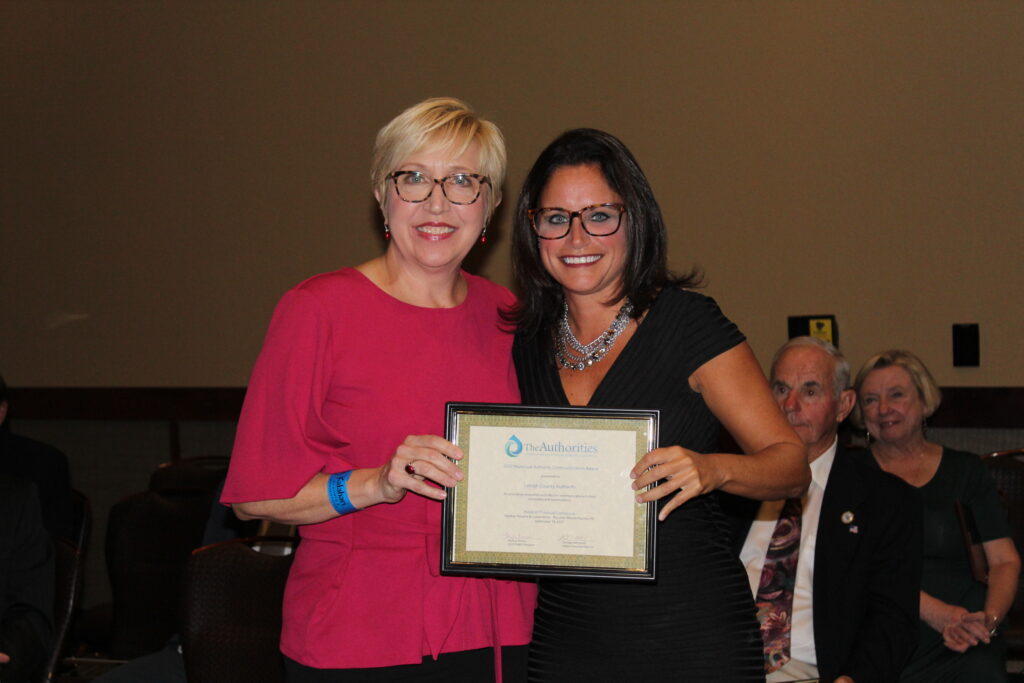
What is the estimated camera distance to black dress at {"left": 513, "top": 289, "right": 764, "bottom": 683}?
1.99m

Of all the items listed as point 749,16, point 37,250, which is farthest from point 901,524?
point 37,250

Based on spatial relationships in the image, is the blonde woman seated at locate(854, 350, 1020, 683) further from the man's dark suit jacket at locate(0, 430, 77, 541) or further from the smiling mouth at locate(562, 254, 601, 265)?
the man's dark suit jacket at locate(0, 430, 77, 541)

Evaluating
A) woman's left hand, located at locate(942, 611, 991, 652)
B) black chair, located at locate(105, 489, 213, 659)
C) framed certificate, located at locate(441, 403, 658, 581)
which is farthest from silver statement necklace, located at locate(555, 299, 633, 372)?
black chair, located at locate(105, 489, 213, 659)

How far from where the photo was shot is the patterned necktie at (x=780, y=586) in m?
3.07

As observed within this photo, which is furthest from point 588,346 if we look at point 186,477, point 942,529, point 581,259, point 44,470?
point 44,470

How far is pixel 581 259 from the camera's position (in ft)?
6.99

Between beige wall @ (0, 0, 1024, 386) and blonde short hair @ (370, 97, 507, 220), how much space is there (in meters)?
3.12

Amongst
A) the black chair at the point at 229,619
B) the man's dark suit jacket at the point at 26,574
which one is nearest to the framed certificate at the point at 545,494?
Result: the black chair at the point at 229,619

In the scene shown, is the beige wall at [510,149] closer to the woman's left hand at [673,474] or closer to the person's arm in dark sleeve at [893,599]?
the person's arm in dark sleeve at [893,599]

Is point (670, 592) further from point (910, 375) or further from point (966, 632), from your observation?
point (910, 375)

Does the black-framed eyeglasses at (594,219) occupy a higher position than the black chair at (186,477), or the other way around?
the black-framed eyeglasses at (594,219)

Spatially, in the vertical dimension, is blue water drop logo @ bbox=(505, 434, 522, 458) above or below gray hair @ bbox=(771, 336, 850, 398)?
below

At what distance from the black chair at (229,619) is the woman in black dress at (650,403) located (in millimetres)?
923

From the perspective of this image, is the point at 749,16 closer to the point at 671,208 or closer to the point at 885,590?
the point at 671,208
